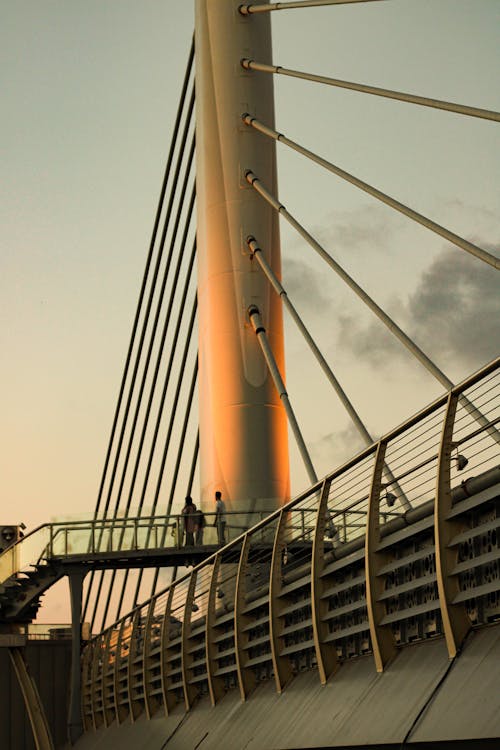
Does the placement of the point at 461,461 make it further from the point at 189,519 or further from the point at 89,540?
the point at 89,540

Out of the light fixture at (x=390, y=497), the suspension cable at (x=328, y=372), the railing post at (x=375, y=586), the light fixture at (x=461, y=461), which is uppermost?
the suspension cable at (x=328, y=372)

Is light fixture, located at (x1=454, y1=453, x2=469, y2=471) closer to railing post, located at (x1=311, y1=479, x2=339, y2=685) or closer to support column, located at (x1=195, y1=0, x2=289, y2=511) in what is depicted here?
railing post, located at (x1=311, y1=479, x2=339, y2=685)

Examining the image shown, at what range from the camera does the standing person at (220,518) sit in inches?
1020

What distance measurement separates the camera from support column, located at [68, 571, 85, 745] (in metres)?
23.4

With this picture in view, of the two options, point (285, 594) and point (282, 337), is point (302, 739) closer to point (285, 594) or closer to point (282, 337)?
point (285, 594)

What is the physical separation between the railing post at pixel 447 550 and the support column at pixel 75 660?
1808cm

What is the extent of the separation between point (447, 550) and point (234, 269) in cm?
2266

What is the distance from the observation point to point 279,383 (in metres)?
25.4

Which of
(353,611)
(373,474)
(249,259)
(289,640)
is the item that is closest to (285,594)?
(289,640)

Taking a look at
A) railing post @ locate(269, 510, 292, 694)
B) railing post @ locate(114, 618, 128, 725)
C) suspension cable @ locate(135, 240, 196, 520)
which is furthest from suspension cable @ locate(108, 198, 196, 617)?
railing post @ locate(269, 510, 292, 694)

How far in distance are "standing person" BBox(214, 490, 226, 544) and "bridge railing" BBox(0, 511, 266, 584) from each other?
771 mm

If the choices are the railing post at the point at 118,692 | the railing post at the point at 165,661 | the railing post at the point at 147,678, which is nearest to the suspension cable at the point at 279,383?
the railing post at the point at 118,692

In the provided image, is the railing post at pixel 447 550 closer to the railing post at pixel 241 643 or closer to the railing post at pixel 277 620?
the railing post at pixel 277 620

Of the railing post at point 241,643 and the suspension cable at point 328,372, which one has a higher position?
the suspension cable at point 328,372
